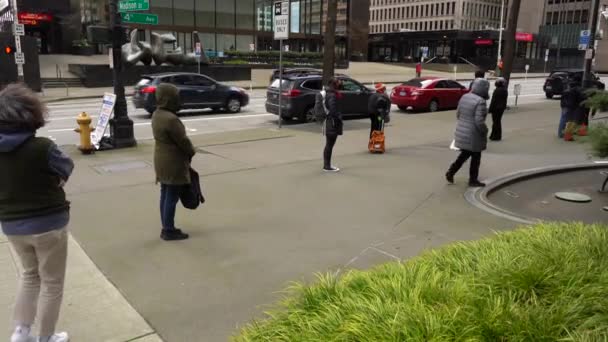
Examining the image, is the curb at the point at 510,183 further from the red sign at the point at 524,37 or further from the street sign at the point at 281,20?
the red sign at the point at 524,37

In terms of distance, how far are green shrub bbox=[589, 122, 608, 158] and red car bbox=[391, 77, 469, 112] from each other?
15.1 metres

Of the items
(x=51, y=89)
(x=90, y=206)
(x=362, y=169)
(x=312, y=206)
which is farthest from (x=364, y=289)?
(x=51, y=89)

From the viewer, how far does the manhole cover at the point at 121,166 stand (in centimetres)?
963

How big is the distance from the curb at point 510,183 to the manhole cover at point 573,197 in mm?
917

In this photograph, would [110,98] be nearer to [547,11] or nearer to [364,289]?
[364,289]

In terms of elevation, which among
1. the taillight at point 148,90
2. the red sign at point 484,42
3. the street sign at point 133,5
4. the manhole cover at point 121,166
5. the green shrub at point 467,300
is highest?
the red sign at point 484,42

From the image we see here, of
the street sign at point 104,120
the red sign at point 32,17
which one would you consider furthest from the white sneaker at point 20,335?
the red sign at point 32,17

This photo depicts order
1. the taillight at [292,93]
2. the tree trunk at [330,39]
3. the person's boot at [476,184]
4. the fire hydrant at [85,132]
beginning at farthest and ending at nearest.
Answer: the tree trunk at [330,39] < the taillight at [292,93] < the fire hydrant at [85,132] < the person's boot at [476,184]

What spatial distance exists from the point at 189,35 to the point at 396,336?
55827 millimetres

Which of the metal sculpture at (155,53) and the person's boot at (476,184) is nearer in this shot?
the person's boot at (476,184)

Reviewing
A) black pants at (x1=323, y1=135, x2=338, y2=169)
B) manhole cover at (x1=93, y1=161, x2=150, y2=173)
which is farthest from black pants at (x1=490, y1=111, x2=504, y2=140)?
manhole cover at (x1=93, y1=161, x2=150, y2=173)

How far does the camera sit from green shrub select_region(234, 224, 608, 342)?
2.72 metres

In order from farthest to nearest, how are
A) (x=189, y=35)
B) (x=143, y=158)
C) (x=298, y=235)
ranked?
(x=189, y=35) < (x=143, y=158) < (x=298, y=235)

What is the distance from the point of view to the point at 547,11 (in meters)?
104
